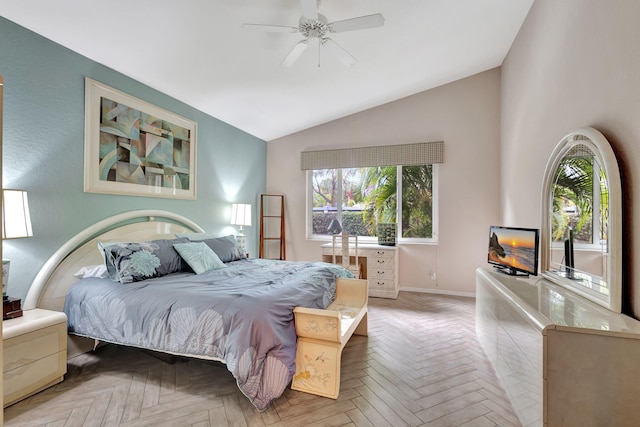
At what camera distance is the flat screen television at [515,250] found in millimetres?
2441

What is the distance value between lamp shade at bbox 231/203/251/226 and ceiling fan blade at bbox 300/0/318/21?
108 inches

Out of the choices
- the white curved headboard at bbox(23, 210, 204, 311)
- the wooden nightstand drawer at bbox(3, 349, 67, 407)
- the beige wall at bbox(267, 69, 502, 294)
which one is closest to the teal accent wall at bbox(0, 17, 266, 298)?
the white curved headboard at bbox(23, 210, 204, 311)

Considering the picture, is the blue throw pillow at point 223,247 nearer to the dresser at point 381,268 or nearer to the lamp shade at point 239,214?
the lamp shade at point 239,214

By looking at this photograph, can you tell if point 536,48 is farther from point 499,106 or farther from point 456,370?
point 456,370

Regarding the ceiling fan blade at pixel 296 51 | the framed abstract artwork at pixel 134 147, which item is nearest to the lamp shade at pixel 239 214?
the framed abstract artwork at pixel 134 147

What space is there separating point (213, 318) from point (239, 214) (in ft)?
8.61

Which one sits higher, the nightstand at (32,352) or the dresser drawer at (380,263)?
the dresser drawer at (380,263)

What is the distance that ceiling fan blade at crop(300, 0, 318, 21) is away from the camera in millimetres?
2090

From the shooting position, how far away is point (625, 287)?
1.68 meters

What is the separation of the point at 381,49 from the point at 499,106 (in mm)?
2032

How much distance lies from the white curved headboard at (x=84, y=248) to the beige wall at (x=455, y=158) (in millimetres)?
3062

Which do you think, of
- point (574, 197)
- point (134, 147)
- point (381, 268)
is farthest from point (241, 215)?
point (574, 197)

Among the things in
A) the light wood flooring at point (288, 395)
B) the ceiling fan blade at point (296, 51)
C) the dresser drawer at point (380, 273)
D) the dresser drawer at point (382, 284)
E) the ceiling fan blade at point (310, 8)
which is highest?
the ceiling fan blade at point (310, 8)

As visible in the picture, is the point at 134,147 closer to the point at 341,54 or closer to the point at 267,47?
the point at 267,47
